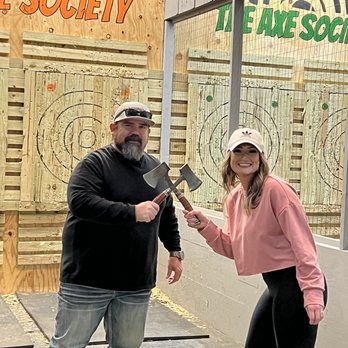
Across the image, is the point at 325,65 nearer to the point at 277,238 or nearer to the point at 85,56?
the point at 85,56

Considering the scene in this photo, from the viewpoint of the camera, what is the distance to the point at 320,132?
17.4 feet

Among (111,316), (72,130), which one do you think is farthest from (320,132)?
(111,316)

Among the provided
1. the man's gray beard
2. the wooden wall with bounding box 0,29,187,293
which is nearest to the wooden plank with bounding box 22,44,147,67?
the wooden wall with bounding box 0,29,187,293

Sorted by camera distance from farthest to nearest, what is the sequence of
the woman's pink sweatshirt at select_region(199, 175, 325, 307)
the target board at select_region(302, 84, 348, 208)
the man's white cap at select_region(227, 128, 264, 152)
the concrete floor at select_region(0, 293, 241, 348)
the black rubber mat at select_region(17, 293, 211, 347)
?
the target board at select_region(302, 84, 348, 208) → the black rubber mat at select_region(17, 293, 211, 347) → the concrete floor at select_region(0, 293, 241, 348) → the man's white cap at select_region(227, 128, 264, 152) → the woman's pink sweatshirt at select_region(199, 175, 325, 307)

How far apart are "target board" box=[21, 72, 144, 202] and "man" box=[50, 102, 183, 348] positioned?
292cm

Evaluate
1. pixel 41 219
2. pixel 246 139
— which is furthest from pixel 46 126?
pixel 246 139

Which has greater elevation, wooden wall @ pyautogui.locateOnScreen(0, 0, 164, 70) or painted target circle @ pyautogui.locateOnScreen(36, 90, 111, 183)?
wooden wall @ pyautogui.locateOnScreen(0, 0, 164, 70)

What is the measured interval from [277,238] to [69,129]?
137 inches

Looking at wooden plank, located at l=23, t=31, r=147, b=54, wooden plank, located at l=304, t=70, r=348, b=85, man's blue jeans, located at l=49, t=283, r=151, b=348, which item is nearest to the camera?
man's blue jeans, located at l=49, t=283, r=151, b=348

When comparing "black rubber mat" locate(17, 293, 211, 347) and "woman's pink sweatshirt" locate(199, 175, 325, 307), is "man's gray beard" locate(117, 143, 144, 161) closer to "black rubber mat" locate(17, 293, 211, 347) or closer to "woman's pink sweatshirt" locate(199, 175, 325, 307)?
"woman's pink sweatshirt" locate(199, 175, 325, 307)

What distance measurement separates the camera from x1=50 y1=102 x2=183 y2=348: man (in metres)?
2.80

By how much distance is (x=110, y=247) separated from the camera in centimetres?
281

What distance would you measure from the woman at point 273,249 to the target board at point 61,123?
320cm

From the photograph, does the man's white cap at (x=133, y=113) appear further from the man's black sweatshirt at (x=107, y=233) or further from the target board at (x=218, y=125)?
the target board at (x=218, y=125)
